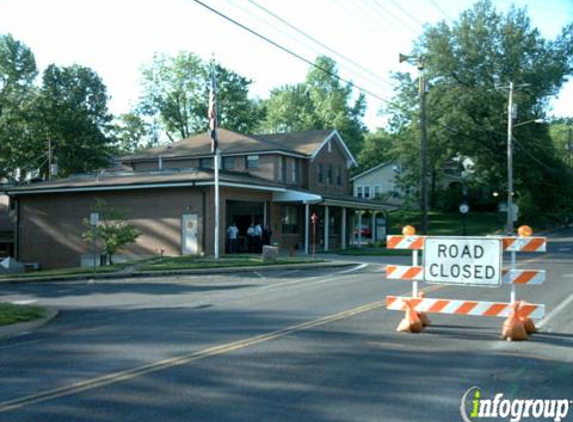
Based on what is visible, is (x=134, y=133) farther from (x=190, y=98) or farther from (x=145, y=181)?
(x=145, y=181)

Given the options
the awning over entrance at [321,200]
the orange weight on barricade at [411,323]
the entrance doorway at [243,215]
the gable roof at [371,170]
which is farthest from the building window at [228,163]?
the gable roof at [371,170]

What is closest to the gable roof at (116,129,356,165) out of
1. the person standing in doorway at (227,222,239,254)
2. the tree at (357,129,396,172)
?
the person standing in doorway at (227,222,239,254)

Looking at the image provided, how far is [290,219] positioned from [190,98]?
35304 mm

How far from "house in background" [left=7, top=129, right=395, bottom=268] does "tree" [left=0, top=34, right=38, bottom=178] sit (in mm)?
17802

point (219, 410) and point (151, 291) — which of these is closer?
point (219, 410)

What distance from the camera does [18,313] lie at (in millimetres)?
13039

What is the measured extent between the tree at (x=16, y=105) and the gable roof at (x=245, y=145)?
57.0ft

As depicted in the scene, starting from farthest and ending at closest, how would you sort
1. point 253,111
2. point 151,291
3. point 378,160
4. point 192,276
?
point 378,160, point 253,111, point 192,276, point 151,291

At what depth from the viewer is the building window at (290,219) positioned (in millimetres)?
37000

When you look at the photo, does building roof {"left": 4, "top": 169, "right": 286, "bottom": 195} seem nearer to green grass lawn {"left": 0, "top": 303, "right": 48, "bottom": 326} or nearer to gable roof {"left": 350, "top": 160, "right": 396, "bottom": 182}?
green grass lawn {"left": 0, "top": 303, "right": 48, "bottom": 326}

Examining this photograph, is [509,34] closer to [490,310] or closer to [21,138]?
[21,138]

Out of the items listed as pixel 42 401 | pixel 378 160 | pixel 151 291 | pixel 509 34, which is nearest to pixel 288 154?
pixel 151 291

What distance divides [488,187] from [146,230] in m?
40.3

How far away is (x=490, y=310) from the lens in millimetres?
9812
